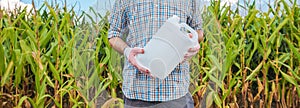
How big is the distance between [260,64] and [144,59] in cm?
107

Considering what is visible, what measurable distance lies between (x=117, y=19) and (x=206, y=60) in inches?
28.4

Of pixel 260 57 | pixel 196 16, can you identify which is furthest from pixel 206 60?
pixel 196 16

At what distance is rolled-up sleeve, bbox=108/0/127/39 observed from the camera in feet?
2.12

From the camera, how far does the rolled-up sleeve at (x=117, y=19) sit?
645 millimetres

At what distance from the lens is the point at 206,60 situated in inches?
52.9

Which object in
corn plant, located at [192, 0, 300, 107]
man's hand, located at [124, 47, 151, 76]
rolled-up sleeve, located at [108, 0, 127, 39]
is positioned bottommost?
corn plant, located at [192, 0, 300, 107]

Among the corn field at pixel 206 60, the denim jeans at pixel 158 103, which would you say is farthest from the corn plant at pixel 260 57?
the denim jeans at pixel 158 103

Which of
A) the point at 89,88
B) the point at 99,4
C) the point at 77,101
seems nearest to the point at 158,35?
the point at 99,4

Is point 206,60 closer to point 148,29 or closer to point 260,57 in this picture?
Result: point 260,57

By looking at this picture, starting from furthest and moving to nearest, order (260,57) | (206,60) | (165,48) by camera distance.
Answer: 1. (260,57)
2. (206,60)
3. (165,48)

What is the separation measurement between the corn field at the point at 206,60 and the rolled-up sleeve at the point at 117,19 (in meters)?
0.63

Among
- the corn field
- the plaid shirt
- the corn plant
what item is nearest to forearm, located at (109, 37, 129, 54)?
the plaid shirt

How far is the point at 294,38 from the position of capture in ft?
5.47

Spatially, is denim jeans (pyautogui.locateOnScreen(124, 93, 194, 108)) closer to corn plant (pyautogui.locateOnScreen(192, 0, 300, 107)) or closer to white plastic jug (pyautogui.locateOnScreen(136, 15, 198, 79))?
white plastic jug (pyautogui.locateOnScreen(136, 15, 198, 79))
